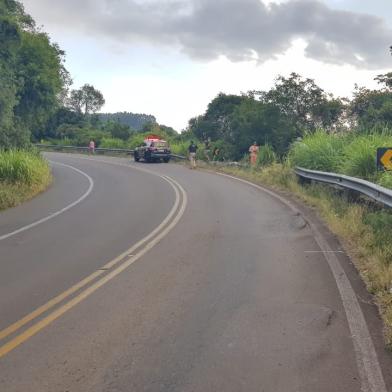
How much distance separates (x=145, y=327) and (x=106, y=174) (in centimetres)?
2357

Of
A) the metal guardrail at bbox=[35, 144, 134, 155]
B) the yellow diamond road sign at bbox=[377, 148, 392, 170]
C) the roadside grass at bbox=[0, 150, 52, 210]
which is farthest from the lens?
the metal guardrail at bbox=[35, 144, 134, 155]

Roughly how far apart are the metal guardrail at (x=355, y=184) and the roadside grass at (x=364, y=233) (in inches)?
13.8

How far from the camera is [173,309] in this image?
20.3ft

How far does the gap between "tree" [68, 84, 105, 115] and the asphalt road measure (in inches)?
4002

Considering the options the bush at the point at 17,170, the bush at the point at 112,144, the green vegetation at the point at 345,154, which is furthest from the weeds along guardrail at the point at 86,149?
the green vegetation at the point at 345,154

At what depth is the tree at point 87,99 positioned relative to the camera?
10975 cm

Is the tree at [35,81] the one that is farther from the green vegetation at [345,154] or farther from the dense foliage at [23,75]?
the green vegetation at [345,154]

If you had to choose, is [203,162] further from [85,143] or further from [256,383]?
[256,383]

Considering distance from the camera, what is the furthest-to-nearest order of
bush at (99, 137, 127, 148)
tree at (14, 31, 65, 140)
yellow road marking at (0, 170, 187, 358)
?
1. bush at (99, 137, 127, 148)
2. tree at (14, 31, 65, 140)
3. yellow road marking at (0, 170, 187, 358)

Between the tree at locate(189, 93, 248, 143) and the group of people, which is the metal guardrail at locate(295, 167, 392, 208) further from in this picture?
the tree at locate(189, 93, 248, 143)

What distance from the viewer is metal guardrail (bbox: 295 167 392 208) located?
9.53 m

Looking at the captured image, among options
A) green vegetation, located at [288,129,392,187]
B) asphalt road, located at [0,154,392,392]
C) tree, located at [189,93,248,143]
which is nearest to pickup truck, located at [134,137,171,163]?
tree, located at [189,93,248,143]

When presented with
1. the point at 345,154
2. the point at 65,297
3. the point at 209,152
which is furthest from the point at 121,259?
the point at 209,152

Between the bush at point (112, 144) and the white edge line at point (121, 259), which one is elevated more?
the bush at point (112, 144)
